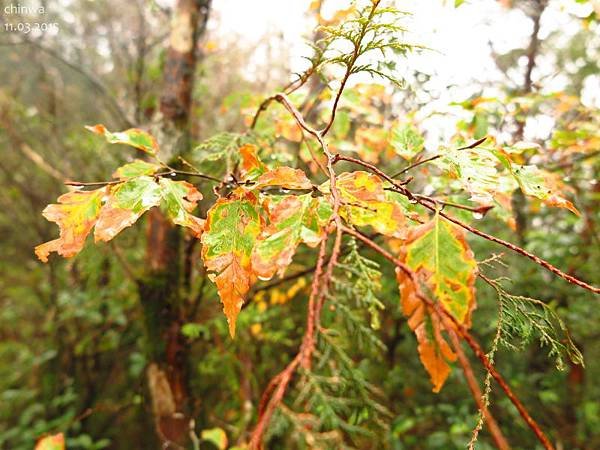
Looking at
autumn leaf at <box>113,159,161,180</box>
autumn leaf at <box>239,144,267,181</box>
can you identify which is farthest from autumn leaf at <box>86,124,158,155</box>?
autumn leaf at <box>239,144,267,181</box>

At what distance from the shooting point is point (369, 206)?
614 mm

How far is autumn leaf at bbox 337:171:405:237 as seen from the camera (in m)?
0.60

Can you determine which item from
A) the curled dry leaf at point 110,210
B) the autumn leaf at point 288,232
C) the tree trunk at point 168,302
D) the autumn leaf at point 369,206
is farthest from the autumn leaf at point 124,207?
the tree trunk at point 168,302

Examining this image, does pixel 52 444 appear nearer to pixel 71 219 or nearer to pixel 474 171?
pixel 71 219

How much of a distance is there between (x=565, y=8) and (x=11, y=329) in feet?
18.4

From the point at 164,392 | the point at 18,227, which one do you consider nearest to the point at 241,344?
the point at 164,392

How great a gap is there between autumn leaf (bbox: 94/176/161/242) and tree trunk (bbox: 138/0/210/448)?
84 cm

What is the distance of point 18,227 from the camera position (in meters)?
4.29

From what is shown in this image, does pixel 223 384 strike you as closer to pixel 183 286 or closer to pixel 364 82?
pixel 183 286

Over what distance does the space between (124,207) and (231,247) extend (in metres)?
0.21

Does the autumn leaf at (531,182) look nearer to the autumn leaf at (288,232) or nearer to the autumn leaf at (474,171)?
the autumn leaf at (474,171)

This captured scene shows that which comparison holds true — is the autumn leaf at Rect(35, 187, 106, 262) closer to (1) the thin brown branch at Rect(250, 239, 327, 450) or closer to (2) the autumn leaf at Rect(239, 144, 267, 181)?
(2) the autumn leaf at Rect(239, 144, 267, 181)

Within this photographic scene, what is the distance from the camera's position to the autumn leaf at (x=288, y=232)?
0.55 m

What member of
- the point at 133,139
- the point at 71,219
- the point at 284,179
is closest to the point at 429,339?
the point at 284,179
